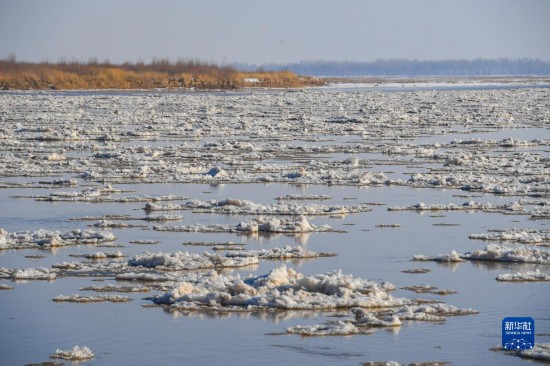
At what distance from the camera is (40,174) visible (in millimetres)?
23250

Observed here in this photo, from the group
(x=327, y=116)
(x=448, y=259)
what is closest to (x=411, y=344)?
(x=448, y=259)

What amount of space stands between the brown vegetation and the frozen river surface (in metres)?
56.3

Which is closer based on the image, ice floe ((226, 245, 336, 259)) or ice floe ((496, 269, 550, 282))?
ice floe ((496, 269, 550, 282))

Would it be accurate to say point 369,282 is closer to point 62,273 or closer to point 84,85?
point 62,273

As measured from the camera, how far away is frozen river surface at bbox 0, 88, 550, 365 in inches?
395

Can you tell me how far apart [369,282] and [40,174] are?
12848 mm

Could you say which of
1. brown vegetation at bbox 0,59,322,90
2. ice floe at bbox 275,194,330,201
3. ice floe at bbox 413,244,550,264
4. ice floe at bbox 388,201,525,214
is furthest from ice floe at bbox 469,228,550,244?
brown vegetation at bbox 0,59,322,90

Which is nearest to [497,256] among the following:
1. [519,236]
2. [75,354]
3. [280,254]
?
[519,236]

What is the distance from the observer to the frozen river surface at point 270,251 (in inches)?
395

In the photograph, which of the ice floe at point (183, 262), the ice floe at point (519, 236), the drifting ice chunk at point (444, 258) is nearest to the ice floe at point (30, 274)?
the ice floe at point (183, 262)

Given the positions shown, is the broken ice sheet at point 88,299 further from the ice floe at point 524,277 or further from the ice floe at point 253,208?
the ice floe at point 253,208

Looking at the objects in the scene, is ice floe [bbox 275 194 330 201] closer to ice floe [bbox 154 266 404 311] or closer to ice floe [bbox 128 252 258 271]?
ice floe [bbox 128 252 258 271]

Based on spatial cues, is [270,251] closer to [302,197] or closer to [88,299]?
[88,299]

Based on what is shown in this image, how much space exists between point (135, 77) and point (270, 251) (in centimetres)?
8162
